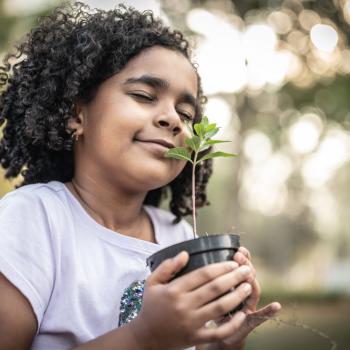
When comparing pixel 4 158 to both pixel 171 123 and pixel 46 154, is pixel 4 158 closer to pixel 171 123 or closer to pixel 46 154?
pixel 46 154

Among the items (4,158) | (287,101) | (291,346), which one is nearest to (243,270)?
(4,158)

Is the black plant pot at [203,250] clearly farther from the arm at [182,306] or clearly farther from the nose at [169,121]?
the nose at [169,121]

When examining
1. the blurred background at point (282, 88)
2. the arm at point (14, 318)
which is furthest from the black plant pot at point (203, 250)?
the blurred background at point (282, 88)

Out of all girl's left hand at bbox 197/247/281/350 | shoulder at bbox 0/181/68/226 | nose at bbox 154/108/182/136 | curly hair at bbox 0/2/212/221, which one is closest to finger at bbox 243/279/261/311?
girl's left hand at bbox 197/247/281/350

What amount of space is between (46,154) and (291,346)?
18.3ft

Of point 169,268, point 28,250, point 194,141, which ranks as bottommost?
point 169,268

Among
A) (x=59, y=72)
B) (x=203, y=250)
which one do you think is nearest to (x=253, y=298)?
(x=203, y=250)

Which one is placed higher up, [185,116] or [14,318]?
[185,116]

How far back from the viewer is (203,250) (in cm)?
155

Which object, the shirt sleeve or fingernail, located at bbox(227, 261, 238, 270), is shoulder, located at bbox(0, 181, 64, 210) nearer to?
the shirt sleeve

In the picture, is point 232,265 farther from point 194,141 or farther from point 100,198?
point 100,198

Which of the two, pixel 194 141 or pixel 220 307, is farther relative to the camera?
pixel 194 141

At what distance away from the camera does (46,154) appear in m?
2.46

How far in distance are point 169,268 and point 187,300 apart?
0.35 ft
